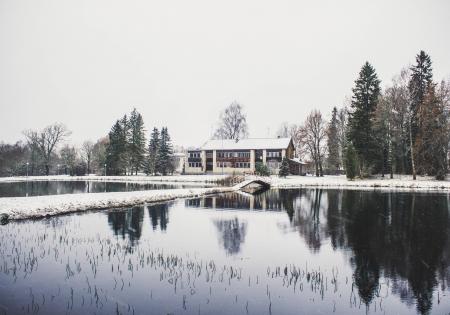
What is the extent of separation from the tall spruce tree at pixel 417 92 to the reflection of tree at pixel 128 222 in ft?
126

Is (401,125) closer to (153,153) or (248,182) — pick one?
(248,182)

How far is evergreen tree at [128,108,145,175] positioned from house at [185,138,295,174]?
40.2ft

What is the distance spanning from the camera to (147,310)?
821 cm

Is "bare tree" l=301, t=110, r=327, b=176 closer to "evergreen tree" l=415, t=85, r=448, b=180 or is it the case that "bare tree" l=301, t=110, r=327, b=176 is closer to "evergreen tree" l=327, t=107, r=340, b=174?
"evergreen tree" l=327, t=107, r=340, b=174

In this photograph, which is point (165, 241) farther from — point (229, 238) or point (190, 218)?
point (190, 218)

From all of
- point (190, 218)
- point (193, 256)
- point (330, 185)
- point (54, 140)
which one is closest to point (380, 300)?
point (193, 256)

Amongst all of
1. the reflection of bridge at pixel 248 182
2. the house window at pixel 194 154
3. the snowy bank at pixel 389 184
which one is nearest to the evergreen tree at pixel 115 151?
the house window at pixel 194 154

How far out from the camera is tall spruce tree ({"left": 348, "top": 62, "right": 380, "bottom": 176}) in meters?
55.1

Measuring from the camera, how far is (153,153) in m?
81.4

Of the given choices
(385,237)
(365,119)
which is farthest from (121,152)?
(385,237)

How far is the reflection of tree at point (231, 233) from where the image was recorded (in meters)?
14.9

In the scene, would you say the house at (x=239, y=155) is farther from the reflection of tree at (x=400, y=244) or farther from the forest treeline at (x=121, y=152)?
the reflection of tree at (x=400, y=244)

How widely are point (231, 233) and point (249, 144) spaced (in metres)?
64.9

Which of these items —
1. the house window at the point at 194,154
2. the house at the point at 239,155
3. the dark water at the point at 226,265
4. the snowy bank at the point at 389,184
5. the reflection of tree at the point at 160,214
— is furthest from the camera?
the house window at the point at 194,154
